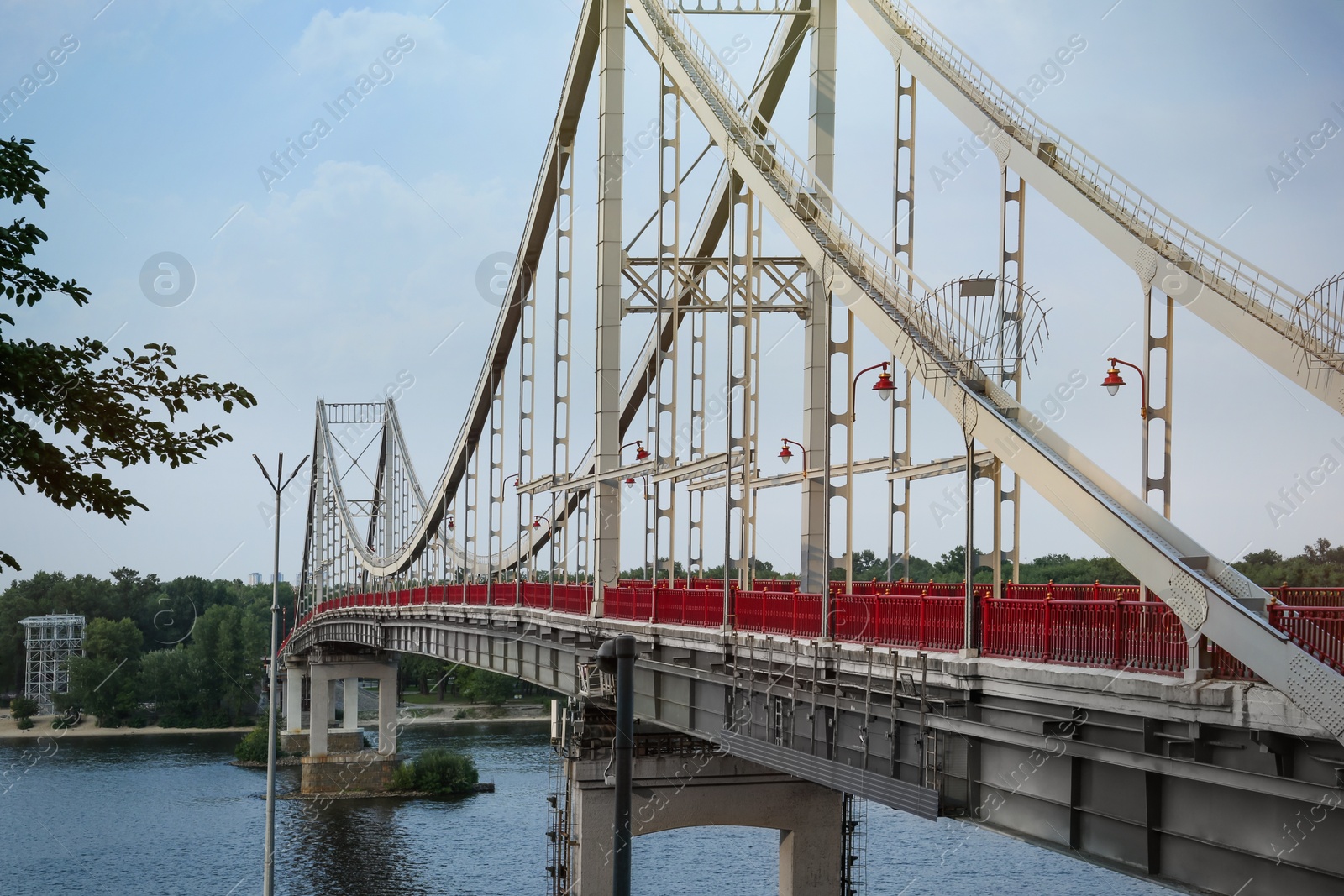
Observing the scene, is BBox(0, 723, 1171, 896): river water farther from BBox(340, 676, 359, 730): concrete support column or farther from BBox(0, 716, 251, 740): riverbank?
BBox(0, 716, 251, 740): riverbank

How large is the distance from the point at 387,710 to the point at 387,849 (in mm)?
26140

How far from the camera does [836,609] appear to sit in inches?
752

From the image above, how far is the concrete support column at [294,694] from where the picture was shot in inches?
3602

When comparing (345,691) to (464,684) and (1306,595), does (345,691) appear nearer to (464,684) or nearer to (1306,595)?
(464,684)

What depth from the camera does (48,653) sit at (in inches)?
4439

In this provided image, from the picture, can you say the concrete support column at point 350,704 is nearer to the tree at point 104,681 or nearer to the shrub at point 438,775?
the shrub at point 438,775

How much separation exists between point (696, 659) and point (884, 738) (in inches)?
302

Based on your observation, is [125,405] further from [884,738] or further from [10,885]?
[10,885]

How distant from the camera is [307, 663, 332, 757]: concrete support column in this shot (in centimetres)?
8269

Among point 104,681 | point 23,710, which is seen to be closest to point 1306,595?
point 104,681

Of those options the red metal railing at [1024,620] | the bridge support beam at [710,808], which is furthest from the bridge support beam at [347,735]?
the red metal railing at [1024,620]

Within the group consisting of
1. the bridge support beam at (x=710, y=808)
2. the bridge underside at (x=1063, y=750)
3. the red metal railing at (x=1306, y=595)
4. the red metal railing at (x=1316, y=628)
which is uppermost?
the red metal railing at (x=1306, y=595)

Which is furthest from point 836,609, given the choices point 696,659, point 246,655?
point 246,655

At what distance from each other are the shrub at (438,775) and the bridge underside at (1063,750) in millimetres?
50010
